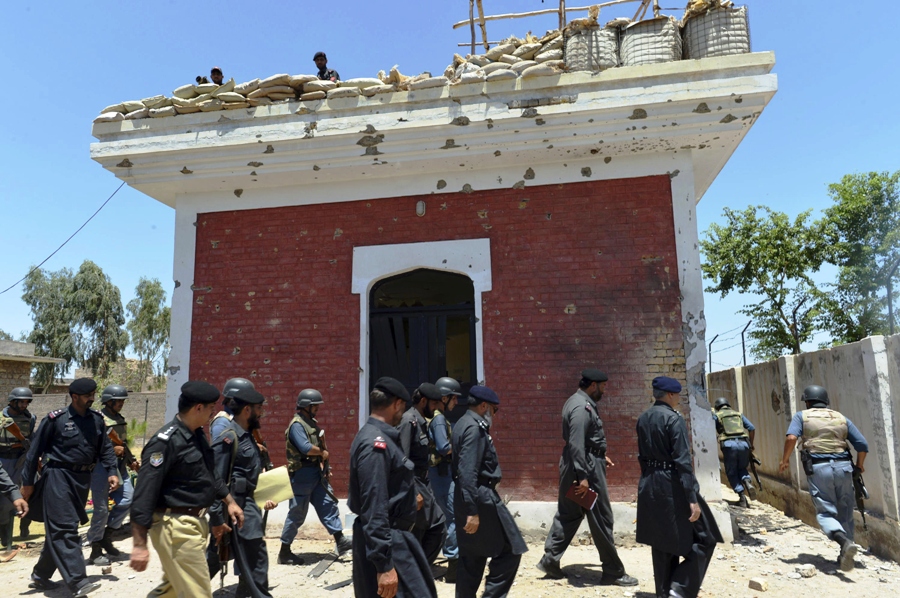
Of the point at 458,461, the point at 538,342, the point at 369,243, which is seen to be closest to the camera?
the point at 458,461

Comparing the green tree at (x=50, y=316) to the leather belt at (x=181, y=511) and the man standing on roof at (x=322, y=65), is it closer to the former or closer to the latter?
the man standing on roof at (x=322, y=65)

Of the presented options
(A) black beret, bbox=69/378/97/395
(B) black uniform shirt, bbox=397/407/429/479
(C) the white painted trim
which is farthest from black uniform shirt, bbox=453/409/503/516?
(A) black beret, bbox=69/378/97/395

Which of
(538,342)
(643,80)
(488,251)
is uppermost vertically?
(643,80)

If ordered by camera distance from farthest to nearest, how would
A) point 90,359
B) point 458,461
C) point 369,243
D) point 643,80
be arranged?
point 90,359 → point 369,243 → point 643,80 → point 458,461

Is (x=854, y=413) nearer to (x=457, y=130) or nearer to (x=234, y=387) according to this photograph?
(x=457, y=130)

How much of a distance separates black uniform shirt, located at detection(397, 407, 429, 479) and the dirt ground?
107 cm

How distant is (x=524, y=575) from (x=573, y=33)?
5713 millimetres

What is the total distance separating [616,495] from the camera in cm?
660

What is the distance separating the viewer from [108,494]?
637 centimetres

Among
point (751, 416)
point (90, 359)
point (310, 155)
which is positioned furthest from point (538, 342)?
point (90, 359)

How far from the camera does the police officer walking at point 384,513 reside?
3.10m

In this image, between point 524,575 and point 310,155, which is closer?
point 524,575

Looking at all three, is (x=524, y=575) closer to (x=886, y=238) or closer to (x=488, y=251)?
(x=488, y=251)

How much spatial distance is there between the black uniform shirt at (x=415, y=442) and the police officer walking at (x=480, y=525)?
945 millimetres
